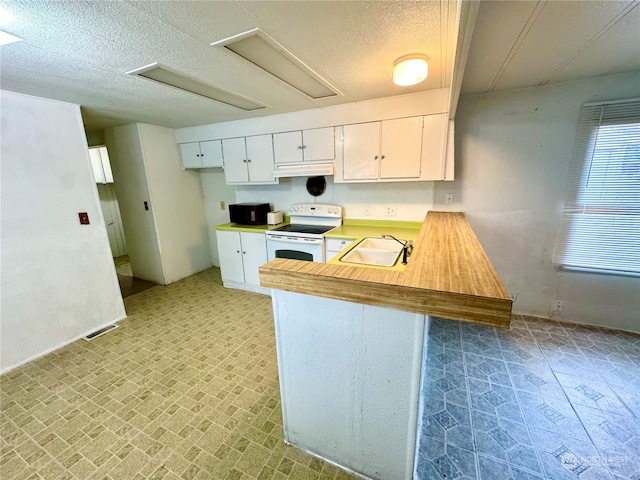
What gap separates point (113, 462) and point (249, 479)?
2.61 feet

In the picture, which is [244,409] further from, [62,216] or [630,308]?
[630,308]

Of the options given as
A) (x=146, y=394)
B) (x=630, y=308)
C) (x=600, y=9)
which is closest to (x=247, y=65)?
(x=600, y=9)

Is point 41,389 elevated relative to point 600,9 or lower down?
lower down

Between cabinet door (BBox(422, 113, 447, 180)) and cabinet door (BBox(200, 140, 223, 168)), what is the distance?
2.65 metres

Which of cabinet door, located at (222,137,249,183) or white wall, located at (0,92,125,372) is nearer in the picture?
white wall, located at (0,92,125,372)

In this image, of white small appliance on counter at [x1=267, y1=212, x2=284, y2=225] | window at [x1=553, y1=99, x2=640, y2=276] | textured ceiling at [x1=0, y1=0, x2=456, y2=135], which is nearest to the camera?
textured ceiling at [x1=0, y1=0, x2=456, y2=135]

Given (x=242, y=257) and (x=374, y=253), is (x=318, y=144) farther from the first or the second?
(x=242, y=257)

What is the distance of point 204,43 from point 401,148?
186 centimetres

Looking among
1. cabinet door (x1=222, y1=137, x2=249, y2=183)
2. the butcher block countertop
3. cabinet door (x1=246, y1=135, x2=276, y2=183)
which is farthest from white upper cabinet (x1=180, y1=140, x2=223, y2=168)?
the butcher block countertop

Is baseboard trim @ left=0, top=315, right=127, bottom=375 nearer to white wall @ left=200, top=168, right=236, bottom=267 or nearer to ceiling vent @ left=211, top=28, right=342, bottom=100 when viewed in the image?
white wall @ left=200, top=168, right=236, bottom=267

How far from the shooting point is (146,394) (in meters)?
1.86

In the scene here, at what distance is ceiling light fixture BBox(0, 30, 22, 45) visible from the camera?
1300mm

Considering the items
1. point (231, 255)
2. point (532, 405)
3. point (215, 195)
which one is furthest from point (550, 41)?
point (215, 195)

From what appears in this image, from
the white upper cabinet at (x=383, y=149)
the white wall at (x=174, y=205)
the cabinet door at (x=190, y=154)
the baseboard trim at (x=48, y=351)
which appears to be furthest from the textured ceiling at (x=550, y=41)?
the baseboard trim at (x=48, y=351)
